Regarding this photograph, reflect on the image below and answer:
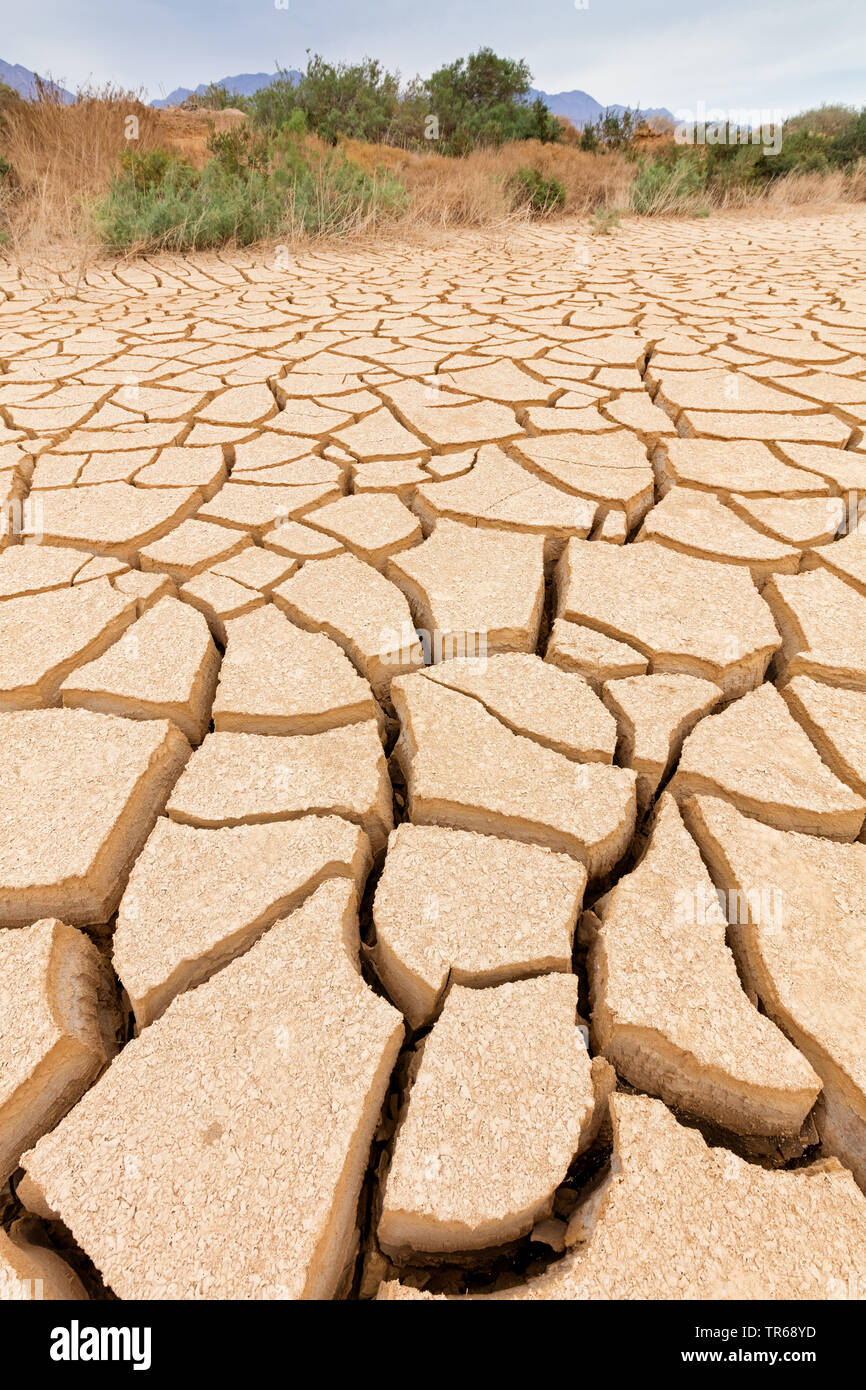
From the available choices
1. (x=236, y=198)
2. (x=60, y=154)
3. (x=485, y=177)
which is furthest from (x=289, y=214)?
(x=485, y=177)

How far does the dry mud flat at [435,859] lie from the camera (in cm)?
68

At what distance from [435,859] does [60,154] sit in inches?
278

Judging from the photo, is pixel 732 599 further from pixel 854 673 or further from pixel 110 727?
pixel 110 727

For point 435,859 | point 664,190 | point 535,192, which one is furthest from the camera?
point 664,190

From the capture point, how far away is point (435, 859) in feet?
3.21

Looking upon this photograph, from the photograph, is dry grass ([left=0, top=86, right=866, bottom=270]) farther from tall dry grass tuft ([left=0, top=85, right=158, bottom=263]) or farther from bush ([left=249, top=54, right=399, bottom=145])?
bush ([left=249, top=54, right=399, bottom=145])

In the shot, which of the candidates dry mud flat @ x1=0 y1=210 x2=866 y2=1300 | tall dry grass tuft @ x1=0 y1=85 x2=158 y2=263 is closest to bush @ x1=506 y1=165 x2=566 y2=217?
tall dry grass tuft @ x1=0 y1=85 x2=158 y2=263

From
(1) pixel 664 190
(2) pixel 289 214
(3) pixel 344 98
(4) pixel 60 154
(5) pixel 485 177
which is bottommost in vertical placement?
(2) pixel 289 214

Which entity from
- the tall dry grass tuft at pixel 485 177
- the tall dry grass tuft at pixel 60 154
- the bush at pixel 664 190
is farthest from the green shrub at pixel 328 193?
the bush at pixel 664 190

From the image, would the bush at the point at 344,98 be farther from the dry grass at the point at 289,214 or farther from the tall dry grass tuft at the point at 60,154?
the tall dry grass tuft at the point at 60,154

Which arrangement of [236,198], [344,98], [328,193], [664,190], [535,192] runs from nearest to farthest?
[236,198], [328,193], [535,192], [664,190], [344,98]

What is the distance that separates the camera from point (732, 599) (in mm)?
1462

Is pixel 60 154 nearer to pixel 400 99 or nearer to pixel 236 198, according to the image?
pixel 236 198

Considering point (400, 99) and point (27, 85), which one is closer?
point (27, 85)
